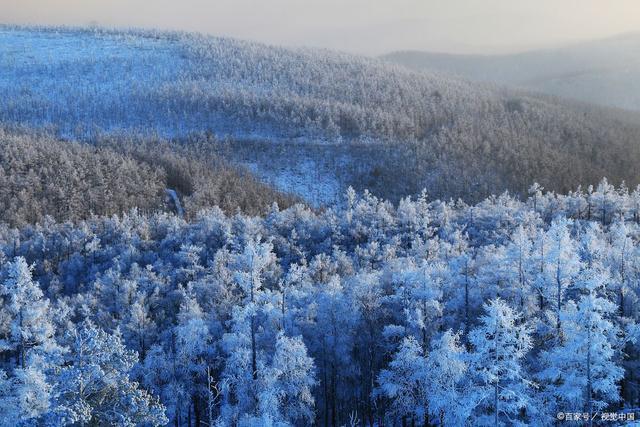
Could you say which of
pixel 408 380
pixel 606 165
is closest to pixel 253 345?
pixel 408 380

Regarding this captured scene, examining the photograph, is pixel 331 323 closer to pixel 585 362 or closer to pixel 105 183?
pixel 585 362

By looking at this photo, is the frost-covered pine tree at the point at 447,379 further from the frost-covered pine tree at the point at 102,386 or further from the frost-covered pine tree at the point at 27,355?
the frost-covered pine tree at the point at 27,355

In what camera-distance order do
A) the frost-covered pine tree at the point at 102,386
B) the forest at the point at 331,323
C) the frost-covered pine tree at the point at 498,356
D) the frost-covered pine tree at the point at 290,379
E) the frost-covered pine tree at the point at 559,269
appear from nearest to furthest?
the frost-covered pine tree at the point at 102,386 → the forest at the point at 331,323 → the frost-covered pine tree at the point at 498,356 → the frost-covered pine tree at the point at 290,379 → the frost-covered pine tree at the point at 559,269

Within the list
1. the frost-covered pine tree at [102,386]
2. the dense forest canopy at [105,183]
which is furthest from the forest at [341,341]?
the dense forest canopy at [105,183]

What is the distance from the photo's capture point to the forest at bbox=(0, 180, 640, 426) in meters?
31.7

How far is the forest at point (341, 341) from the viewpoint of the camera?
104ft

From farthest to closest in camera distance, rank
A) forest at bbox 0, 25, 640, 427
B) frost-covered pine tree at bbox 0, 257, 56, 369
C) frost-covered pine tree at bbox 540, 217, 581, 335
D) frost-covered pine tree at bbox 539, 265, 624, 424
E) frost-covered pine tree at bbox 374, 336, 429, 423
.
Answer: frost-covered pine tree at bbox 540, 217, 581, 335 < frost-covered pine tree at bbox 374, 336, 429, 423 < frost-covered pine tree at bbox 539, 265, 624, 424 < forest at bbox 0, 25, 640, 427 < frost-covered pine tree at bbox 0, 257, 56, 369

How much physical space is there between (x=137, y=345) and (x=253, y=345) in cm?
1677

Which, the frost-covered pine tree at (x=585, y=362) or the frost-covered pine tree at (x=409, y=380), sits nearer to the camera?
the frost-covered pine tree at (x=585, y=362)

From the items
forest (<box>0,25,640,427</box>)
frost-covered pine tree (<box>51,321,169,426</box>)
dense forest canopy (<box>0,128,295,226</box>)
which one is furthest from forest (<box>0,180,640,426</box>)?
dense forest canopy (<box>0,128,295,226</box>)

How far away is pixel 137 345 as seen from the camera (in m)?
59.5

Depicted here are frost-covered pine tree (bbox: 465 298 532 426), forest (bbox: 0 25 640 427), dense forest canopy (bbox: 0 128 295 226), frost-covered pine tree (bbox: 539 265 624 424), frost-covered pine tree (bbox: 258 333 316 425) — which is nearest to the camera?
forest (bbox: 0 25 640 427)

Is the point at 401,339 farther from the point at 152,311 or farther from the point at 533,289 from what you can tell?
the point at 152,311

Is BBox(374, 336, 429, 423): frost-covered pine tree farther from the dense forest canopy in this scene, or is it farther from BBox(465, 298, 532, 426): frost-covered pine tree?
the dense forest canopy
